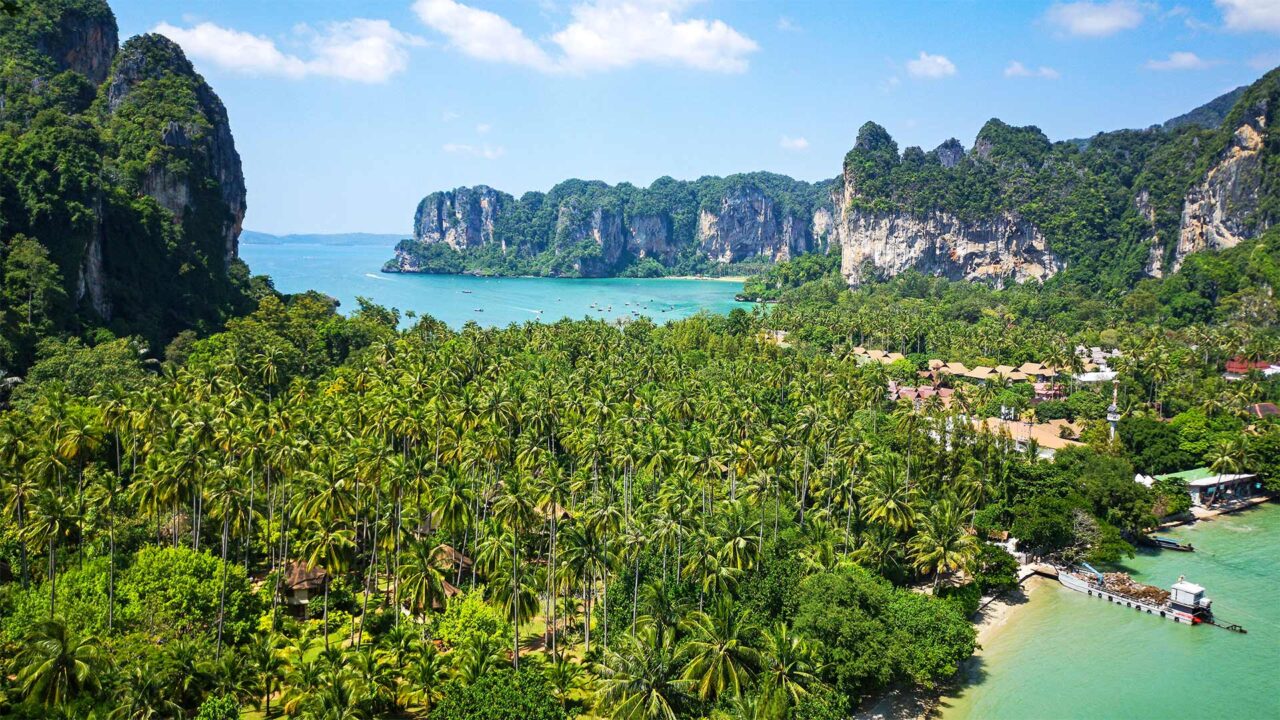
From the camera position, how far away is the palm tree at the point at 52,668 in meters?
26.4

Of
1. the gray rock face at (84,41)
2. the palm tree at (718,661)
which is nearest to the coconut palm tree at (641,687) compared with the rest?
the palm tree at (718,661)

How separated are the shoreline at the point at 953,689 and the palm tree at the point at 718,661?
26.0 feet

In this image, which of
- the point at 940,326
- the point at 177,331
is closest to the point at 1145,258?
the point at 940,326

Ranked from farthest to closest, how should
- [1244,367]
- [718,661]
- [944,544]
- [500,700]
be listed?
[1244,367] < [944,544] < [718,661] < [500,700]

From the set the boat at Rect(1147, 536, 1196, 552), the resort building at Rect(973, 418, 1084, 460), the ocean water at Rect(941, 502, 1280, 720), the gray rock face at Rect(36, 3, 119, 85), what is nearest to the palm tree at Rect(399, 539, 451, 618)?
the ocean water at Rect(941, 502, 1280, 720)

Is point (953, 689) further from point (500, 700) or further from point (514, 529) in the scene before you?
point (500, 700)

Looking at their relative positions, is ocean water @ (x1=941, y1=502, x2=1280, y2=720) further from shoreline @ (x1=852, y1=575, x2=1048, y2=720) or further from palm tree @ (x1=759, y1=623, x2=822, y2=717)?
palm tree @ (x1=759, y1=623, x2=822, y2=717)

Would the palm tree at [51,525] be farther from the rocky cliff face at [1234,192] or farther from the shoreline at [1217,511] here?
the rocky cliff face at [1234,192]

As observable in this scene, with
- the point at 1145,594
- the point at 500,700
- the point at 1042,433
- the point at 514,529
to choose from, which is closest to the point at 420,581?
the point at 514,529

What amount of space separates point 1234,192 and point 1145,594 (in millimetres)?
152339

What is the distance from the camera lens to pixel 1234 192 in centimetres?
16712

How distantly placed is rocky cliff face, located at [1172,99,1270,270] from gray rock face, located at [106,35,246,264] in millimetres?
178424

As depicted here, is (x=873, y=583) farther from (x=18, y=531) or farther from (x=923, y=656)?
(x=18, y=531)

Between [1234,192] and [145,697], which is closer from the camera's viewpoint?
[145,697]
